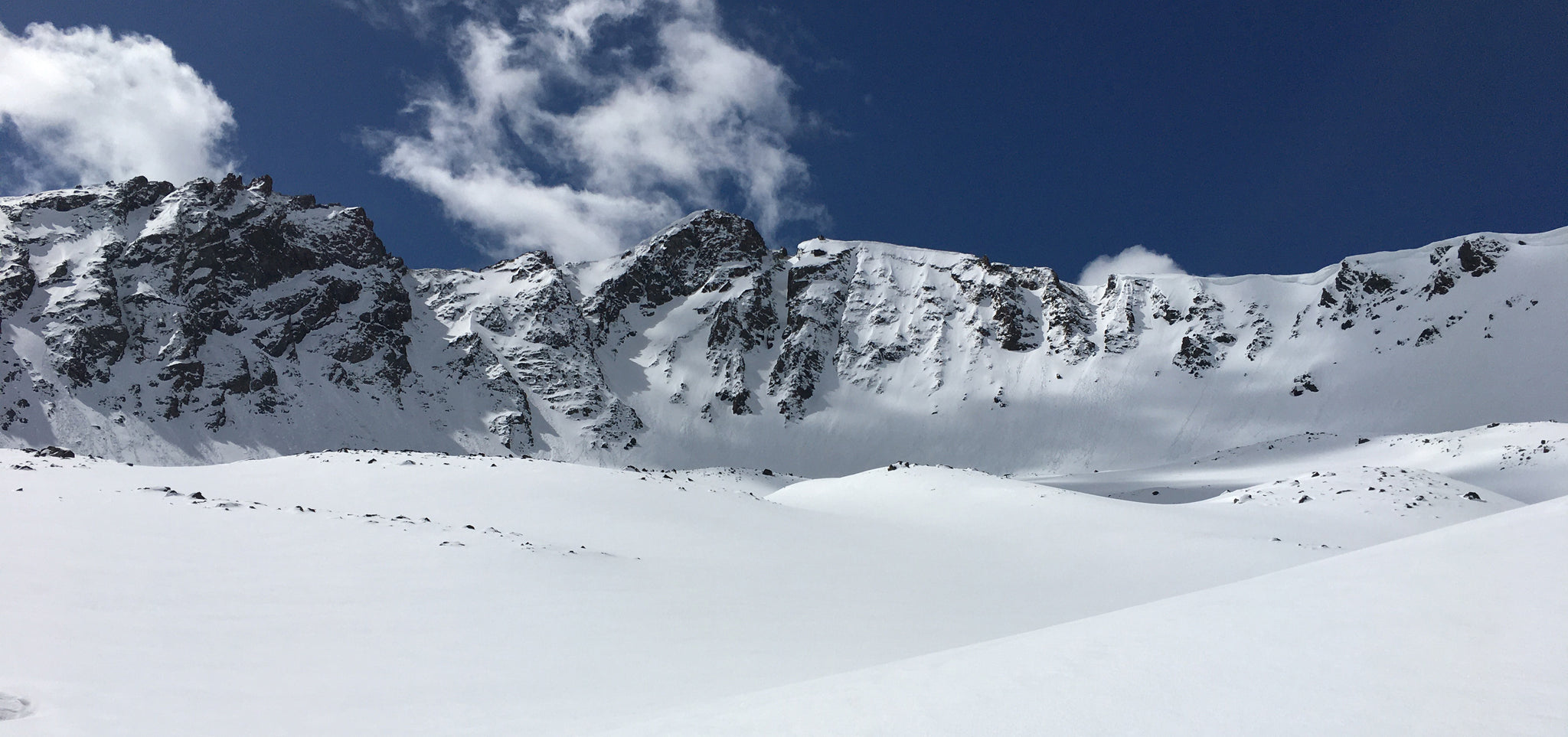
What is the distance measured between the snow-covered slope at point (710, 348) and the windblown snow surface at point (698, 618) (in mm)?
83588

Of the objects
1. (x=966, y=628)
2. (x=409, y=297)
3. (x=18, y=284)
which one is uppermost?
(x=409, y=297)

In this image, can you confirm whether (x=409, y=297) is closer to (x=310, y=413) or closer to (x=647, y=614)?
(x=310, y=413)

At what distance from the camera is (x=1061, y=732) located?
13.2 feet

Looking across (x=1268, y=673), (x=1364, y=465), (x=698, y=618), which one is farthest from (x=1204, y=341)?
(x=1268, y=673)

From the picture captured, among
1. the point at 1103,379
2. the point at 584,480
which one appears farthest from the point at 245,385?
the point at 1103,379

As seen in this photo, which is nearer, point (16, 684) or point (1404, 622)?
point (1404, 622)

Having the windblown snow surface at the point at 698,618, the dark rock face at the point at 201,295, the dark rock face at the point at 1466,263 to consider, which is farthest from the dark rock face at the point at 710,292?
the windblown snow surface at the point at 698,618

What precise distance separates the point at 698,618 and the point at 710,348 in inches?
4839

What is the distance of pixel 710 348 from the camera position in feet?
435

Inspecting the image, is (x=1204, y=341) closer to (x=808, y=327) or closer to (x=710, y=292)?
(x=808, y=327)

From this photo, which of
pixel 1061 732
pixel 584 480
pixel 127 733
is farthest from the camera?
pixel 584 480

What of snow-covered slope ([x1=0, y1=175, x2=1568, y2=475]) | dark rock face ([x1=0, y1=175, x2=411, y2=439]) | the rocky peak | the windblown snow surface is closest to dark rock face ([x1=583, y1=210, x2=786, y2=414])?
the rocky peak

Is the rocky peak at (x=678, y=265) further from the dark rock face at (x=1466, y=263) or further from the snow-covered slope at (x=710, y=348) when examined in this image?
the dark rock face at (x=1466, y=263)

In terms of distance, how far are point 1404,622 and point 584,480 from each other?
2069cm
